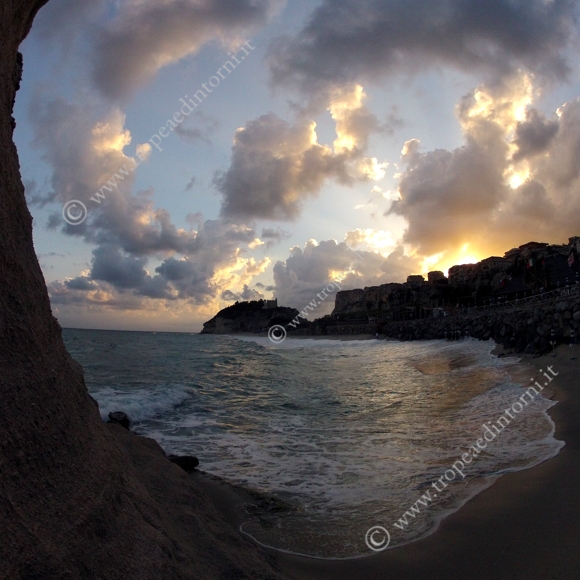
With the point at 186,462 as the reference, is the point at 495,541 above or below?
above

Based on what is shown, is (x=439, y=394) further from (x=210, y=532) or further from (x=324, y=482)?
(x=210, y=532)

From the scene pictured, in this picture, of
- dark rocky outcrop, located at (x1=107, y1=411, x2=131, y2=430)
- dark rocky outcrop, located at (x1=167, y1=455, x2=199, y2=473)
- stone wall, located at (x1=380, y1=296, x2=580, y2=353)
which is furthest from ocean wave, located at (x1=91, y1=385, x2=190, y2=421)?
stone wall, located at (x1=380, y1=296, x2=580, y2=353)

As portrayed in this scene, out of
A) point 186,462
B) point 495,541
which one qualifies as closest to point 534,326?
point 495,541

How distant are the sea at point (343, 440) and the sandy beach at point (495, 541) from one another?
213mm

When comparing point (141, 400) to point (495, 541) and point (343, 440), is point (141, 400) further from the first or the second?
point (495, 541)

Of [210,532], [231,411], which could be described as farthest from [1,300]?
[231,411]

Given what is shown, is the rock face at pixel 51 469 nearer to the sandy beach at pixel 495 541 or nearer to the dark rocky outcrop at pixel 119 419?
the sandy beach at pixel 495 541

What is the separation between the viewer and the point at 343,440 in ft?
28.8

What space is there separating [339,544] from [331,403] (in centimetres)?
896

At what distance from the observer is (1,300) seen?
253 cm

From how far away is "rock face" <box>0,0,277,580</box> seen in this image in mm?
2143

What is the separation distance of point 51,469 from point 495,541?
411 cm

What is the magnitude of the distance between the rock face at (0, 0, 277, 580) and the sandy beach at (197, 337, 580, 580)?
3.56ft

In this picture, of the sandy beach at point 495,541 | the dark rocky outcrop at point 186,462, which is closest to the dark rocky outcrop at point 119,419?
the dark rocky outcrop at point 186,462
